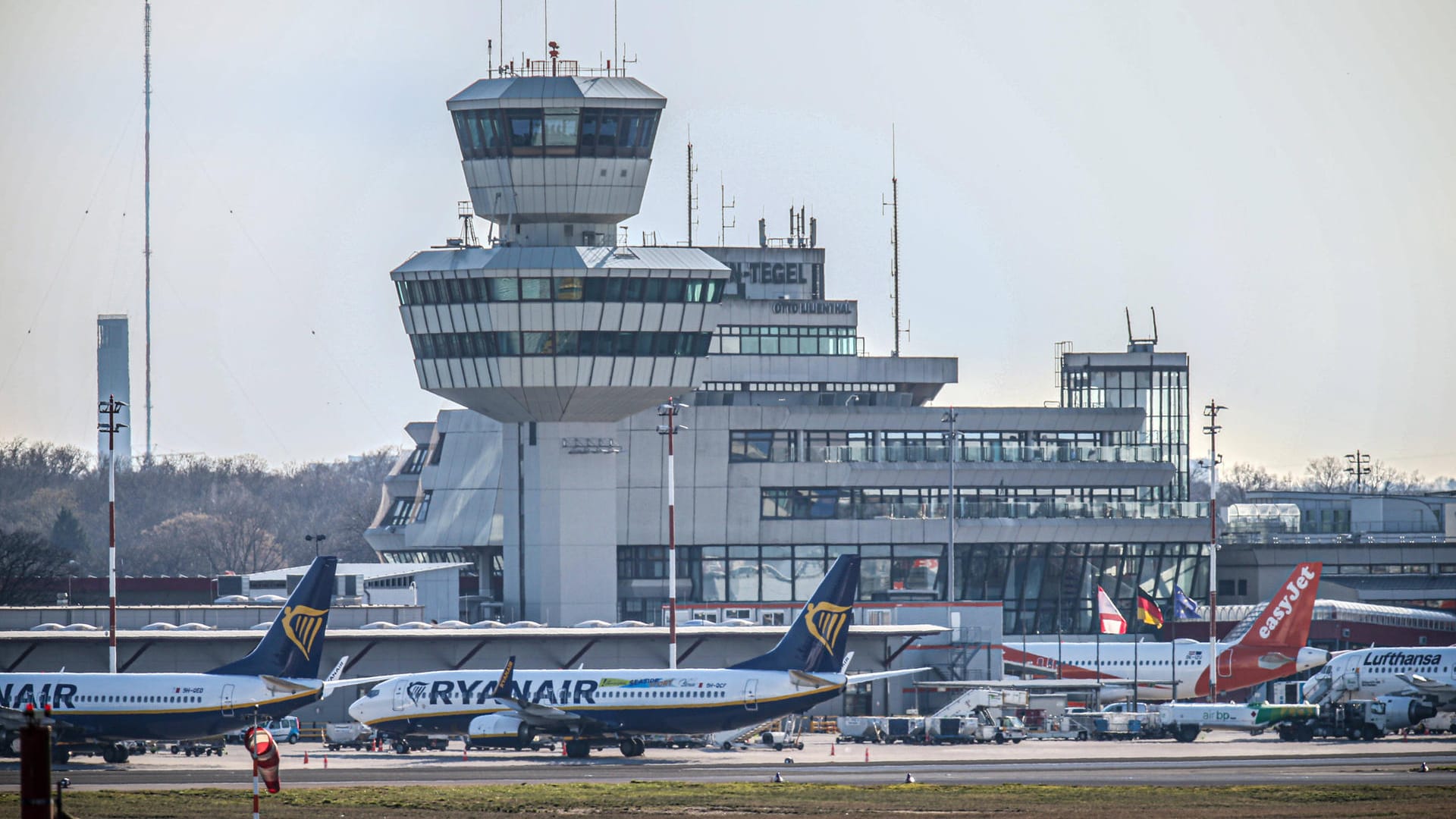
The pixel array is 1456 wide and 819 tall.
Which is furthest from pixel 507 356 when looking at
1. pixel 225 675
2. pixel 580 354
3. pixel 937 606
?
pixel 225 675

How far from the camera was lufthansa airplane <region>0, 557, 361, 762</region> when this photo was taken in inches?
3209

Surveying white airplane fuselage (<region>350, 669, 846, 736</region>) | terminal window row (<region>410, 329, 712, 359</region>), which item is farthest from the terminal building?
white airplane fuselage (<region>350, 669, 846, 736</region>)

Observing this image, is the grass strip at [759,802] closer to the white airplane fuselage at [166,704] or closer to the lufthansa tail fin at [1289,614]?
the white airplane fuselage at [166,704]

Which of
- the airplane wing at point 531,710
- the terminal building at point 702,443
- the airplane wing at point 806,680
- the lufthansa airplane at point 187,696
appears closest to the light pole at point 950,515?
→ the terminal building at point 702,443

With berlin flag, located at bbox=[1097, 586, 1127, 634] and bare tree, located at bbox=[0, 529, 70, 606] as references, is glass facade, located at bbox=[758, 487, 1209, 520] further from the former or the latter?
bare tree, located at bbox=[0, 529, 70, 606]

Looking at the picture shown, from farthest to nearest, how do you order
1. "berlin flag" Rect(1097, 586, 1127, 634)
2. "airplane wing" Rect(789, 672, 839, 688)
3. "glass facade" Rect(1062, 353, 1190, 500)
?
"glass facade" Rect(1062, 353, 1190, 500)
"berlin flag" Rect(1097, 586, 1127, 634)
"airplane wing" Rect(789, 672, 839, 688)

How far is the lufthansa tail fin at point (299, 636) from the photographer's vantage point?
82188mm

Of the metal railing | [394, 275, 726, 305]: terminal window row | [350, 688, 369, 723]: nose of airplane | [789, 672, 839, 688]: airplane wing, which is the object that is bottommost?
[350, 688, 369, 723]: nose of airplane

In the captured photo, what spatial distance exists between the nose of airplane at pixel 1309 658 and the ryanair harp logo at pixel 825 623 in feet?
121

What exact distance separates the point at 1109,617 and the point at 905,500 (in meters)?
18.3

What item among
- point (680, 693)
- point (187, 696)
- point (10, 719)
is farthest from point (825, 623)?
point (10, 719)

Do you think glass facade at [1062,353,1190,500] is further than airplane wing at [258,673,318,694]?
Yes

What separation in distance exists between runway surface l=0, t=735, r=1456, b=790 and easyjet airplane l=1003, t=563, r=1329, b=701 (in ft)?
57.0

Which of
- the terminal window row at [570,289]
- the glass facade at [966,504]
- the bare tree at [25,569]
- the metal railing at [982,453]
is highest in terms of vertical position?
the terminal window row at [570,289]
